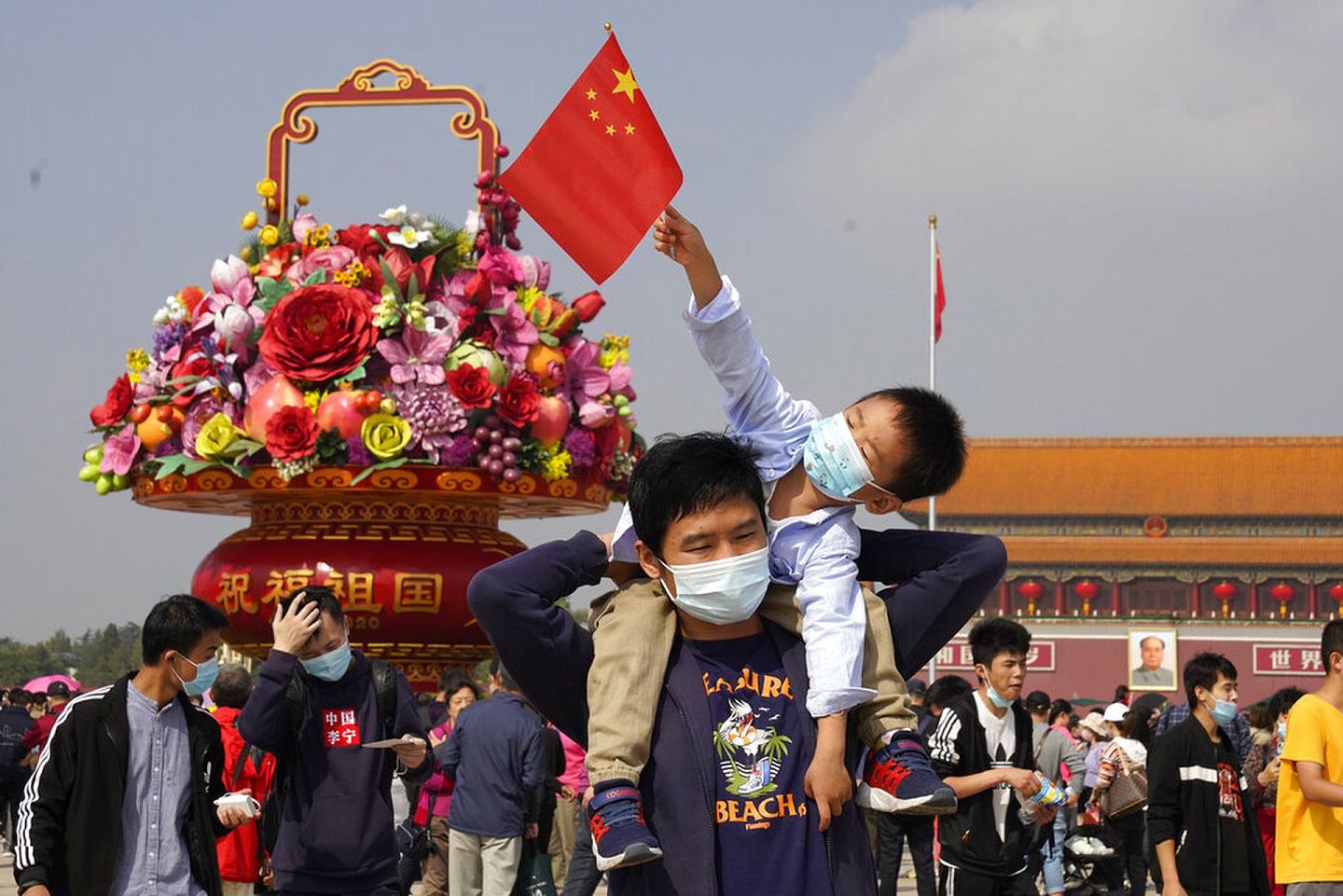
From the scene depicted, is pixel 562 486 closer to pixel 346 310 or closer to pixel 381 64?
pixel 346 310

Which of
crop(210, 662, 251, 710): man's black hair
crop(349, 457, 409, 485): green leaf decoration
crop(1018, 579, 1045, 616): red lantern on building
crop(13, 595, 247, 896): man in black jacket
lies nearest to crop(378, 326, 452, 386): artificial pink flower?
crop(349, 457, 409, 485): green leaf decoration

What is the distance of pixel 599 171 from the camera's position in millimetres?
2787

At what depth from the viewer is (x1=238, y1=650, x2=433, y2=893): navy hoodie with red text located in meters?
4.78

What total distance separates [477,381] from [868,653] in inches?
213

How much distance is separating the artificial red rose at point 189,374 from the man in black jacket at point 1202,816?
14.9 feet

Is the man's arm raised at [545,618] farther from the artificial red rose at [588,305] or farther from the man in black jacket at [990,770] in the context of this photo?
the artificial red rose at [588,305]

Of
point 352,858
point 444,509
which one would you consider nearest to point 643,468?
point 352,858

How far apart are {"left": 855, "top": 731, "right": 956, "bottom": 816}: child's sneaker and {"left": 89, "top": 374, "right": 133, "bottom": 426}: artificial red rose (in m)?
6.40

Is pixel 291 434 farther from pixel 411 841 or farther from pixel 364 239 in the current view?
pixel 411 841

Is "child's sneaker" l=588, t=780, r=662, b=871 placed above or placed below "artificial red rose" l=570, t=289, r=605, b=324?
below

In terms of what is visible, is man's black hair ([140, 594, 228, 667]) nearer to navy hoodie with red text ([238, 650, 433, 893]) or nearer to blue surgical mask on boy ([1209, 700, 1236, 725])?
navy hoodie with red text ([238, 650, 433, 893])

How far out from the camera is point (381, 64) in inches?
332

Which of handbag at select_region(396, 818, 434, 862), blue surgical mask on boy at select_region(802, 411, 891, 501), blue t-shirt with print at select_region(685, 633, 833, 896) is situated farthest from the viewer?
handbag at select_region(396, 818, 434, 862)

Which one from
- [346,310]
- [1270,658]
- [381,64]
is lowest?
[1270,658]
